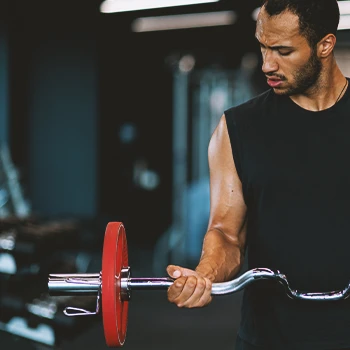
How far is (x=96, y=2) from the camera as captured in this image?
21.5 ft

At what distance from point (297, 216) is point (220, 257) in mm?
212

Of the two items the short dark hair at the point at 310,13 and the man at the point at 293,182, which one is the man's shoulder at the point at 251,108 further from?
the short dark hair at the point at 310,13

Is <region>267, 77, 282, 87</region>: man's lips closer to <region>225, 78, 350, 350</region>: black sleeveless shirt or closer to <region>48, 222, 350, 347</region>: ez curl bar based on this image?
<region>225, 78, 350, 350</region>: black sleeveless shirt

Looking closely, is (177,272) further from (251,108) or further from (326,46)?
(326,46)

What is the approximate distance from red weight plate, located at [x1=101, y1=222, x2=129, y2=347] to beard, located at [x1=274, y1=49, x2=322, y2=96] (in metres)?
0.56

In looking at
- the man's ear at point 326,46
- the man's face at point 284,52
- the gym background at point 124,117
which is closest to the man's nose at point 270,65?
the man's face at point 284,52

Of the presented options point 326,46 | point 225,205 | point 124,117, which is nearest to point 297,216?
point 225,205

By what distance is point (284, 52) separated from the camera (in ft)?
4.92

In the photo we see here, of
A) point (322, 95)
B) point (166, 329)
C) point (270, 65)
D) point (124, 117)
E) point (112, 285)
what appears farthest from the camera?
point (124, 117)

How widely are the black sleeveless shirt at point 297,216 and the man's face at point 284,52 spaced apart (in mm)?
106

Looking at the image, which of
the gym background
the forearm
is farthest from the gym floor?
the forearm

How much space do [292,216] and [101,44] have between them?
632cm

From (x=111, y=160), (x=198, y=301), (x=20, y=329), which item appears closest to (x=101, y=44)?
(x=111, y=160)

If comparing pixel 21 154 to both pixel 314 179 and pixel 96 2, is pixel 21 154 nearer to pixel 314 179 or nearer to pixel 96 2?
pixel 96 2
